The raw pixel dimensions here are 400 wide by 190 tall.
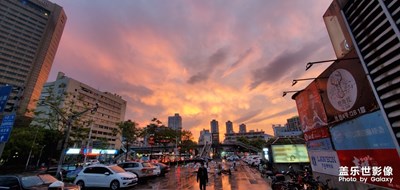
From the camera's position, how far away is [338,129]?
7.18 meters

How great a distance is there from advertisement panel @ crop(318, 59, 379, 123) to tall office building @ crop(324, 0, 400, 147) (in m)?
3.00

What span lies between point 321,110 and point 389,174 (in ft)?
11.2

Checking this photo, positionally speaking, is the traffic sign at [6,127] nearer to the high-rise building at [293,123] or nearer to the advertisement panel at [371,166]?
the advertisement panel at [371,166]

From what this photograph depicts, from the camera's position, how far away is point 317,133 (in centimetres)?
884

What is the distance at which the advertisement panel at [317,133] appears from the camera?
8.13 meters

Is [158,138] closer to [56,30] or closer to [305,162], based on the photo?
[305,162]

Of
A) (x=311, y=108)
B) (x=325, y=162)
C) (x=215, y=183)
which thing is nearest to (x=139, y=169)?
(x=215, y=183)

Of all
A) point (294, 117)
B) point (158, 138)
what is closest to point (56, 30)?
point (158, 138)

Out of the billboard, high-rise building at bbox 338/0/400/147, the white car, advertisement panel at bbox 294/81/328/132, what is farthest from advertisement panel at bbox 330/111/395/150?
the billboard

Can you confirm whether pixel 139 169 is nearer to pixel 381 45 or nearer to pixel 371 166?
pixel 371 166

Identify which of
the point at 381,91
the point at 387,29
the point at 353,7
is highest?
the point at 353,7

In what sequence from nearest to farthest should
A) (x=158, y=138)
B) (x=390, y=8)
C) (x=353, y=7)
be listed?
(x=390, y=8)
(x=353, y=7)
(x=158, y=138)

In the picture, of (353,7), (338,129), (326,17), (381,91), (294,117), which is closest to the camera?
(381,91)

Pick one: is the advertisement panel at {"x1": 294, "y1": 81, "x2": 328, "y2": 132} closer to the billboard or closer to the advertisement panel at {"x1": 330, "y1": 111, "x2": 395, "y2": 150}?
the advertisement panel at {"x1": 330, "y1": 111, "x2": 395, "y2": 150}
